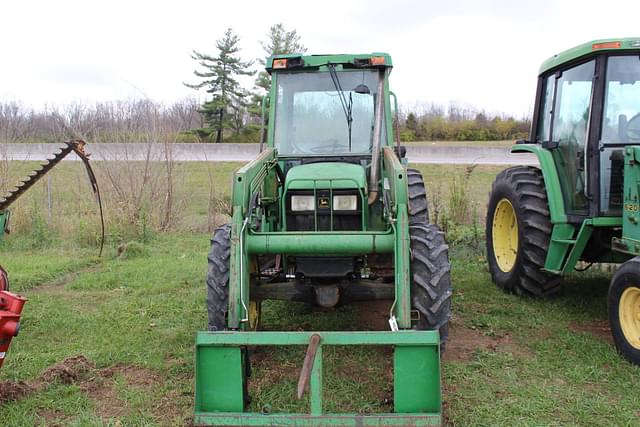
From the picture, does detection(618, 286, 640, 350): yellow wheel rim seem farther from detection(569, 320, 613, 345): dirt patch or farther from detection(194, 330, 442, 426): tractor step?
detection(194, 330, 442, 426): tractor step

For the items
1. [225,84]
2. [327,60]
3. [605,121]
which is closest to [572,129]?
[605,121]

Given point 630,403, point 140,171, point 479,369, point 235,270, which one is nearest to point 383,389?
point 479,369

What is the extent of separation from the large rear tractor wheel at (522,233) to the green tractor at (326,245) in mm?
1260

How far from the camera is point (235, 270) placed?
4.10 m

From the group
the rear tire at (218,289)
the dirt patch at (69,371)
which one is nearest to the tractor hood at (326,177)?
the rear tire at (218,289)

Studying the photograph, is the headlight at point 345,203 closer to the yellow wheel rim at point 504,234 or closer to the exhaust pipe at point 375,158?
the exhaust pipe at point 375,158

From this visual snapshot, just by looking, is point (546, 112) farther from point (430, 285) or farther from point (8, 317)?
point (8, 317)

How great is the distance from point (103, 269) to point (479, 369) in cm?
559

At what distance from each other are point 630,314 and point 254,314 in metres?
2.88

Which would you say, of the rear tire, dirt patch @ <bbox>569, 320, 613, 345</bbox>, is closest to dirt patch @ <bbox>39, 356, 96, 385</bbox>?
the rear tire

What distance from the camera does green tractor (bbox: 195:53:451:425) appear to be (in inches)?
140

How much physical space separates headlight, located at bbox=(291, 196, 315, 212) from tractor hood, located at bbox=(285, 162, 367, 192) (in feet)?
0.28

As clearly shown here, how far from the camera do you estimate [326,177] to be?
482 centimetres

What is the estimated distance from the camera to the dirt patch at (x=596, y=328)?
17.5ft
